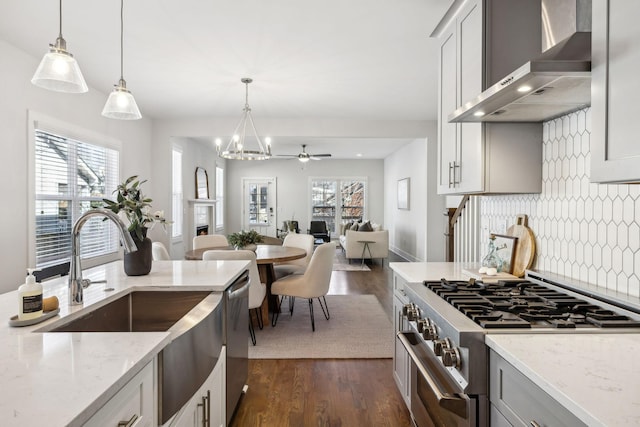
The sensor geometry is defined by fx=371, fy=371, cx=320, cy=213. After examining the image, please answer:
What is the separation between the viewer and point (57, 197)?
368cm

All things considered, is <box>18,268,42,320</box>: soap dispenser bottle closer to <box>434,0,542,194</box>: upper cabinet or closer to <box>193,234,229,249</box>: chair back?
<box>434,0,542,194</box>: upper cabinet

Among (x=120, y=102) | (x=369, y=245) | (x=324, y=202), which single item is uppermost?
(x=120, y=102)

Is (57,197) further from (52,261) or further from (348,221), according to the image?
(348,221)

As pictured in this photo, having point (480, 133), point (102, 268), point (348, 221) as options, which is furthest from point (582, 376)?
point (348, 221)

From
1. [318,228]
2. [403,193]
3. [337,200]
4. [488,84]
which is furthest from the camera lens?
[337,200]

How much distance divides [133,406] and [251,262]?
7.04 ft

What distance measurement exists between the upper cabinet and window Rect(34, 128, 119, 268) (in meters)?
3.47

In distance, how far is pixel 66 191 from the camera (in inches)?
150

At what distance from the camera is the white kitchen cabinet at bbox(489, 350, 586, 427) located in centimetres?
83

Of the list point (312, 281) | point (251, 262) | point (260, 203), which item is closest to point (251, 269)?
point (251, 262)

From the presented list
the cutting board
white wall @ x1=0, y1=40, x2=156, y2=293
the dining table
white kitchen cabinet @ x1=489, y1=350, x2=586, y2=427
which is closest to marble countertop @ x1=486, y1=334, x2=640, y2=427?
white kitchen cabinet @ x1=489, y1=350, x2=586, y2=427

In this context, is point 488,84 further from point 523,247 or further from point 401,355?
point 401,355

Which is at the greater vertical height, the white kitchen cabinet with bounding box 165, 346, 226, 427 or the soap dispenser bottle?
the soap dispenser bottle

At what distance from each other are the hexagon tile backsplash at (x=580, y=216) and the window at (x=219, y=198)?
26.5 feet
